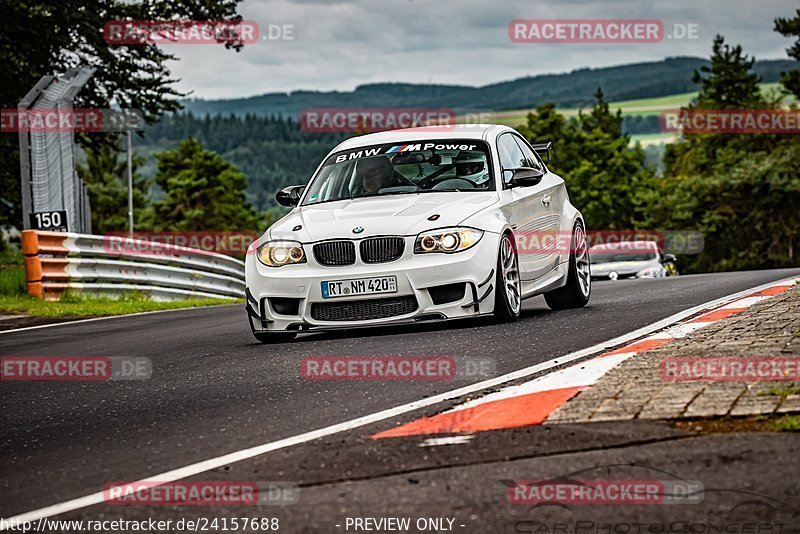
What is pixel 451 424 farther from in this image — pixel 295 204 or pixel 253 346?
pixel 295 204

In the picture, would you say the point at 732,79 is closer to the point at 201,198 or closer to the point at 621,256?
the point at 201,198

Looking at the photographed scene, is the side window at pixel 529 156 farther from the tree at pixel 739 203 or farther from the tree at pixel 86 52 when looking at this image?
the tree at pixel 739 203

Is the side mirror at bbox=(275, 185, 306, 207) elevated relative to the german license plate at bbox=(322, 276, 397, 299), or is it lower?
elevated

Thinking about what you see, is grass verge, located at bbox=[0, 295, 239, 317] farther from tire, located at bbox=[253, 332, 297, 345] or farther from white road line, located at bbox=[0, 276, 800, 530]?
white road line, located at bbox=[0, 276, 800, 530]

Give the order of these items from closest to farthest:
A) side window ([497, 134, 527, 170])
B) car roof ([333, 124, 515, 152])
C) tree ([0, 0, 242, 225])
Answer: side window ([497, 134, 527, 170]) < car roof ([333, 124, 515, 152]) < tree ([0, 0, 242, 225])

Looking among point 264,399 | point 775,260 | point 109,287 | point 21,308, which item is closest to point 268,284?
point 264,399

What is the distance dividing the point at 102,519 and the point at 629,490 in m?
1.79

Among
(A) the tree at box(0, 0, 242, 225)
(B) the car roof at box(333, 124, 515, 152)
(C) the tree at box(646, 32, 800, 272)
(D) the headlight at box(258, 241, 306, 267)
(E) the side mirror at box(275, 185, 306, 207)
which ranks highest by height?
(A) the tree at box(0, 0, 242, 225)

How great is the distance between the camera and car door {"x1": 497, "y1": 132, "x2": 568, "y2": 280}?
10195mm

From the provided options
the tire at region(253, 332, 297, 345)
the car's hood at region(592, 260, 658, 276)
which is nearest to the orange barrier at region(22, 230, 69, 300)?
the tire at region(253, 332, 297, 345)

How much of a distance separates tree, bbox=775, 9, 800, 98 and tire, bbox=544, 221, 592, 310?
56344 millimetres

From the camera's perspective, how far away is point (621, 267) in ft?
94.1

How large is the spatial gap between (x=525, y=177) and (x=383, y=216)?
1428 millimetres

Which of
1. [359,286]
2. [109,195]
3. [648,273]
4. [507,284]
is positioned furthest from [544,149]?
[109,195]
